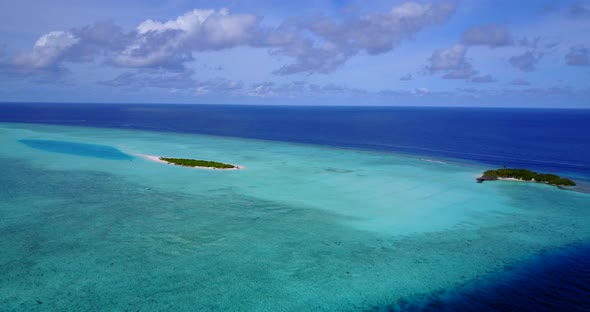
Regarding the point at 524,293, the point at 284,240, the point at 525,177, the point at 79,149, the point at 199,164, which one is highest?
the point at 525,177

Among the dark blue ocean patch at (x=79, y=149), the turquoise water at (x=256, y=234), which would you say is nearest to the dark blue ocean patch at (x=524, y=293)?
the turquoise water at (x=256, y=234)

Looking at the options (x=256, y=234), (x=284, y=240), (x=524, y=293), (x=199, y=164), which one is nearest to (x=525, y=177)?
(x=524, y=293)

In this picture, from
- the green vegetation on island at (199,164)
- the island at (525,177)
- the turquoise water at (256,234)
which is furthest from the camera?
the green vegetation on island at (199,164)

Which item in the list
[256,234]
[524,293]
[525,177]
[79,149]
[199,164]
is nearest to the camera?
[524,293]

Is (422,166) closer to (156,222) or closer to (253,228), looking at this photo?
(253,228)

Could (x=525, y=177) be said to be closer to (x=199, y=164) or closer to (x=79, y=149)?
(x=199, y=164)

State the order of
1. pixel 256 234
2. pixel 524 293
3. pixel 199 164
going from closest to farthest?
pixel 524 293 → pixel 256 234 → pixel 199 164

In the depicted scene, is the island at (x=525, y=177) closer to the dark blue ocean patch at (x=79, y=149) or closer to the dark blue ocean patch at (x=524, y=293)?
the dark blue ocean patch at (x=524, y=293)
